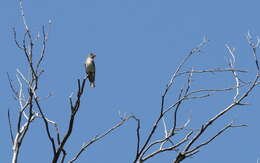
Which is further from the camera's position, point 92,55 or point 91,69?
point 92,55

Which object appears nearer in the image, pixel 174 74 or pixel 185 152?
pixel 185 152

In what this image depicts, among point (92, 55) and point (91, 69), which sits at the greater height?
point (92, 55)

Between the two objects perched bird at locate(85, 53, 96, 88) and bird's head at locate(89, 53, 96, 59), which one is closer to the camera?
perched bird at locate(85, 53, 96, 88)

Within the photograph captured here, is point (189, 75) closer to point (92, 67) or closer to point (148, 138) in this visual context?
point (148, 138)

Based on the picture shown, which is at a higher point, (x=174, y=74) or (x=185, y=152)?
(x=174, y=74)

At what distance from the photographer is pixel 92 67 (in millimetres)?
12828

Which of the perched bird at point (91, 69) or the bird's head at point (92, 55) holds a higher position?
the bird's head at point (92, 55)

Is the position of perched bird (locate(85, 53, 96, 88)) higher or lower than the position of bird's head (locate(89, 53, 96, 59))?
lower

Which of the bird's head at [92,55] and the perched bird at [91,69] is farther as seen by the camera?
the bird's head at [92,55]

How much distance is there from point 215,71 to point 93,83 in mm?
7281

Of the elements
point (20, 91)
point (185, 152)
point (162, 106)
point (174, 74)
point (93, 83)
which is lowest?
point (185, 152)

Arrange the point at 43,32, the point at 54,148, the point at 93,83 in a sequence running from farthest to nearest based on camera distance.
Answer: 1. the point at 93,83
2. the point at 43,32
3. the point at 54,148

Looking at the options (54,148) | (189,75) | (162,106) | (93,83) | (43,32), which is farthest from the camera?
(93,83)

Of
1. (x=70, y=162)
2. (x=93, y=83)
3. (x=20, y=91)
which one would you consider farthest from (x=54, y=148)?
(x=93, y=83)
